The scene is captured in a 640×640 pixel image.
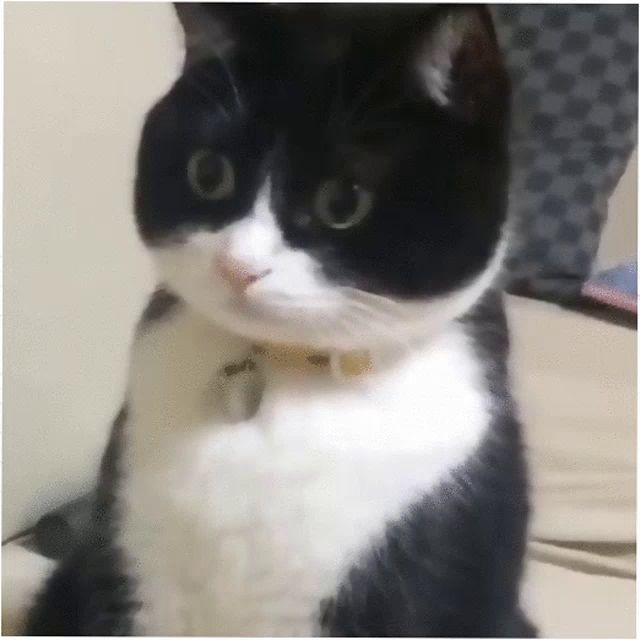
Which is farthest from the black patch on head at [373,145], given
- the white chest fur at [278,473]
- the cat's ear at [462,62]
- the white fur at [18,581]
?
the white fur at [18,581]

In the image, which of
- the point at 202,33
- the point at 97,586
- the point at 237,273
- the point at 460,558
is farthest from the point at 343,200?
the point at 97,586

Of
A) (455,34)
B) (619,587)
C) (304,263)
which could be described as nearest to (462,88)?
(455,34)

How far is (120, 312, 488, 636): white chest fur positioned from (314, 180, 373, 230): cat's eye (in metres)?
0.14

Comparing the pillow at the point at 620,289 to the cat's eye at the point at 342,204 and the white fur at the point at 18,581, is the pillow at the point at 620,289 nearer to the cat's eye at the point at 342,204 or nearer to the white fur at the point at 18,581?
the cat's eye at the point at 342,204

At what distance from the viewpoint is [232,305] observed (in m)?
0.64

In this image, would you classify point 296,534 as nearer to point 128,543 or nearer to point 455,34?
point 128,543

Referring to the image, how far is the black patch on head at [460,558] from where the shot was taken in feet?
2.24

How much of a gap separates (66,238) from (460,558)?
468 millimetres

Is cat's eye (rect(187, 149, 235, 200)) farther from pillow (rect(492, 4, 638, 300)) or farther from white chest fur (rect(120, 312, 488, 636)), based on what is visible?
pillow (rect(492, 4, 638, 300))

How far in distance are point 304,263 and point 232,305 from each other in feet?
0.21

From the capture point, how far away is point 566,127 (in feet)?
2.56

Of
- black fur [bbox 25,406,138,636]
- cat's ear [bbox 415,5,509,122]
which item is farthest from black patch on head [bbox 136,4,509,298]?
black fur [bbox 25,406,138,636]

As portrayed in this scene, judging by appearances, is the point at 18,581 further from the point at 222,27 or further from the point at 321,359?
the point at 222,27

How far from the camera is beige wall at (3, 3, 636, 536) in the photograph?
78 cm
